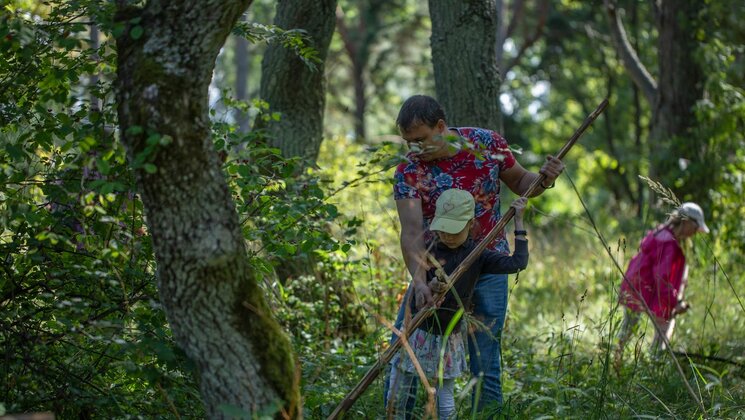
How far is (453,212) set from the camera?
398 cm

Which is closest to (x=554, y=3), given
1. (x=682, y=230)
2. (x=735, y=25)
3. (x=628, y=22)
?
(x=628, y=22)

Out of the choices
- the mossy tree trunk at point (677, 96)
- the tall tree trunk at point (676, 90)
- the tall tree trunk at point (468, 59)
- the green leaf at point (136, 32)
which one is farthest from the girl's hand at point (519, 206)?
the tall tree trunk at point (676, 90)

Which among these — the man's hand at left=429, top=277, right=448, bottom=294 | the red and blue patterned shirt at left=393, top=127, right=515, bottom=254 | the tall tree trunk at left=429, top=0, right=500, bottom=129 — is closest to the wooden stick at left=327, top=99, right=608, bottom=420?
the man's hand at left=429, top=277, right=448, bottom=294

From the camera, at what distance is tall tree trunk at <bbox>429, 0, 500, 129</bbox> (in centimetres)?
626

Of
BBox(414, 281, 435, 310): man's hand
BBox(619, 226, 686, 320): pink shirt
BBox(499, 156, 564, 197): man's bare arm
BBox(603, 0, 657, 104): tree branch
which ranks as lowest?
BBox(619, 226, 686, 320): pink shirt

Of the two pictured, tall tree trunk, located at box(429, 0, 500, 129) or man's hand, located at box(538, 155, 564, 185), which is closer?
man's hand, located at box(538, 155, 564, 185)

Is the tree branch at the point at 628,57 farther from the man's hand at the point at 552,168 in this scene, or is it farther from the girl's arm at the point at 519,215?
the girl's arm at the point at 519,215

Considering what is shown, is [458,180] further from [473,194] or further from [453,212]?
[453,212]

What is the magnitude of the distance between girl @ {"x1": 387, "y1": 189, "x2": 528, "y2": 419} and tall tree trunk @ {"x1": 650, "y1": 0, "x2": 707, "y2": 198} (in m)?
7.05

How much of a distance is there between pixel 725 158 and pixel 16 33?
29.1 feet

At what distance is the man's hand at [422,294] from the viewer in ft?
12.9

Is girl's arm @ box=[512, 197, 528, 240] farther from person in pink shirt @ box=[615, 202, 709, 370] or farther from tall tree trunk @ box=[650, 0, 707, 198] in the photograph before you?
tall tree trunk @ box=[650, 0, 707, 198]

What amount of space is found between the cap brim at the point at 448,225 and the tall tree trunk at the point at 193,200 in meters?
1.04

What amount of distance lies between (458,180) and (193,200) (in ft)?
5.10
